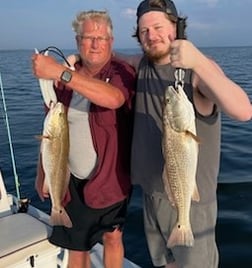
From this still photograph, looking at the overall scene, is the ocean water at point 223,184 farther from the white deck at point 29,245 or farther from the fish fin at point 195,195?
the fish fin at point 195,195

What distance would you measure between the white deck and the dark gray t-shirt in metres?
1.05

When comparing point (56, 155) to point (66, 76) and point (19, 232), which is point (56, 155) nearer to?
point (66, 76)

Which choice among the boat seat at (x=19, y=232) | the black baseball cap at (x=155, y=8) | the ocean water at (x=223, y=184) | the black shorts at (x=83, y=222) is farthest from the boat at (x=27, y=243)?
the black baseball cap at (x=155, y=8)

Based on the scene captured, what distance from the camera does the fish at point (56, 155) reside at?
10.3 ft

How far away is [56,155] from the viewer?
10.6ft

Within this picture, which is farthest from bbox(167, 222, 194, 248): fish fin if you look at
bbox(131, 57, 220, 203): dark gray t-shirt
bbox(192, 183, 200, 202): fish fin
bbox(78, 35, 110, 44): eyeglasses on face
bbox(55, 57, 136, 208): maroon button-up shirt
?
bbox(78, 35, 110, 44): eyeglasses on face

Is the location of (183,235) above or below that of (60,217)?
above

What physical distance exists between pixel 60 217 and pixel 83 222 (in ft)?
A: 0.92

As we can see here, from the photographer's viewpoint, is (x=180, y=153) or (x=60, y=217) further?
(x=60, y=217)

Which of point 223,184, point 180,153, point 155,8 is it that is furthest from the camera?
point 223,184

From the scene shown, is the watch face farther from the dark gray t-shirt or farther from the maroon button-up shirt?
the dark gray t-shirt

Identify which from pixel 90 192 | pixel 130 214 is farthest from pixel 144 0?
pixel 130 214

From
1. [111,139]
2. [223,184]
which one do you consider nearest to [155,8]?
[111,139]

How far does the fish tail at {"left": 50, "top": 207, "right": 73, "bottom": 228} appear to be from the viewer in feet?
11.3
